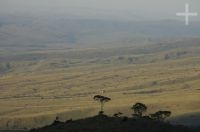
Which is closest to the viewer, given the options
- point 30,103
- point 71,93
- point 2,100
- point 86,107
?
point 86,107

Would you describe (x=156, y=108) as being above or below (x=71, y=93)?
below

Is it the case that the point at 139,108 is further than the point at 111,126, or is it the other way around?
the point at 139,108

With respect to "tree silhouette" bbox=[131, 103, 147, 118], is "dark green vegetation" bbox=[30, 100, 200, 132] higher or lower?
lower

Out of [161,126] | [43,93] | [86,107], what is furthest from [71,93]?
[161,126]

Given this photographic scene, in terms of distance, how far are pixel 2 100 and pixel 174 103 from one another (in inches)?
2391

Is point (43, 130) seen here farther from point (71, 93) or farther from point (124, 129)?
point (71, 93)

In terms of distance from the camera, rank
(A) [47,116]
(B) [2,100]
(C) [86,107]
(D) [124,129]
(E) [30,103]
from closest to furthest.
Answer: (D) [124,129] < (A) [47,116] < (C) [86,107] < (E) [30,103] < (B) [2,100]

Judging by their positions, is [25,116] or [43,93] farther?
[43,93]

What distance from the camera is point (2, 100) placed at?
183 m

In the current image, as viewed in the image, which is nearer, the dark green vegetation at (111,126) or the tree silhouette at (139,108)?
the dark green vegetation at (111,126)

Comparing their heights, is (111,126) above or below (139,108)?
below

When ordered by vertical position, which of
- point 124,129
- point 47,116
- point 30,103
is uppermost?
point 30,103

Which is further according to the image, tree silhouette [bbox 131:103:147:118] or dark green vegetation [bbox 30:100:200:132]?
tree silhouette [bbox 131:103:147:118]

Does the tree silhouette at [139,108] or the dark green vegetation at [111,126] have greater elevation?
the tree silhouette at [139,108]
